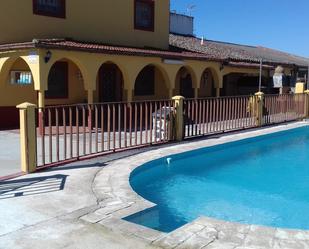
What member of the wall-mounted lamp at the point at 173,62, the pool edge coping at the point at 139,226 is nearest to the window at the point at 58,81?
the wall-mounted lamp at the point at 173,62

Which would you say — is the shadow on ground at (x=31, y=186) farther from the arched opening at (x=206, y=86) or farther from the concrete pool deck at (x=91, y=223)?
the arched opening at (x=206, y=86)

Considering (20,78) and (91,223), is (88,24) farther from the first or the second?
(91,223)

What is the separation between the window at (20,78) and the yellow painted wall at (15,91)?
120 mm

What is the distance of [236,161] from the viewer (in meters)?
11.9

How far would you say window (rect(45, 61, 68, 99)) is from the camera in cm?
1680

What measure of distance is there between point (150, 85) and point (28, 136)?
14092 mm

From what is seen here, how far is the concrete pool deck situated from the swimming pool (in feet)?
1.83

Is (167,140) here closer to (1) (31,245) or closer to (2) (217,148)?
(2) (217,148)

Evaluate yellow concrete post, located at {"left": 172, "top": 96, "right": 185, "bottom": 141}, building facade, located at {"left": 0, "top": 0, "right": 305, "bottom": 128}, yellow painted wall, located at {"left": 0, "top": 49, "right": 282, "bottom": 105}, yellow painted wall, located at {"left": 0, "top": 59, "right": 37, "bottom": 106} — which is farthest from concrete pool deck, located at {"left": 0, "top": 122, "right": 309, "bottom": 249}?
yellow painted wall, located at {"left": 0, "top": 59, "right": 37, "bottom": 106}

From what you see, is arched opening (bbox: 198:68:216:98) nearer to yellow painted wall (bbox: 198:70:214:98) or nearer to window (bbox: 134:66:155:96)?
yellow painted wall (bbox: 198:70:214:98)

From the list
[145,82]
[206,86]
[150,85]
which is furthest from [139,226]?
[206,86]

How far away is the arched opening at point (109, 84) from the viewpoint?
62.6 ft

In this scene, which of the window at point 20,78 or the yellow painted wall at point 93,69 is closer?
the yellow painted wall at point 93,69

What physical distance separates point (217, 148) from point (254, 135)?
2.50 metres
